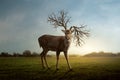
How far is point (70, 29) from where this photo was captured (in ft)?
61.2

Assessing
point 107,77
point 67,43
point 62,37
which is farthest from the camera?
point 62,37

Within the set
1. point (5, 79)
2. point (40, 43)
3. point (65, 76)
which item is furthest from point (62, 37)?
point (5, 79)

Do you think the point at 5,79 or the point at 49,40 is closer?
the point at 5,79

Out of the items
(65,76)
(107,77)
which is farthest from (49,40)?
(107,77)

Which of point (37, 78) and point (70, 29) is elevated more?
point (70, 29)

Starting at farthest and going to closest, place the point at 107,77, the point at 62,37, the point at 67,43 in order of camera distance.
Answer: the point at 62,37
the point at 67,43
the point at 107,77

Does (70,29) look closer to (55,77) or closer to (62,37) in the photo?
(62,37)

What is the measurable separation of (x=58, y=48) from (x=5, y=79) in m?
4.80

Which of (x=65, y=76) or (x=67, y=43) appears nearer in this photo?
(x=65, y=76)

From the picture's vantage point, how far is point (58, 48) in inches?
758

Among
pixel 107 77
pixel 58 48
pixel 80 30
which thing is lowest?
pixel 107 77

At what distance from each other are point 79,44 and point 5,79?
6158 mm

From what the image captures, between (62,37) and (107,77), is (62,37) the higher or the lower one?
the higher one

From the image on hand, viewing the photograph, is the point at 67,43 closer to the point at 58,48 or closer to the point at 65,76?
the point at 58,48
